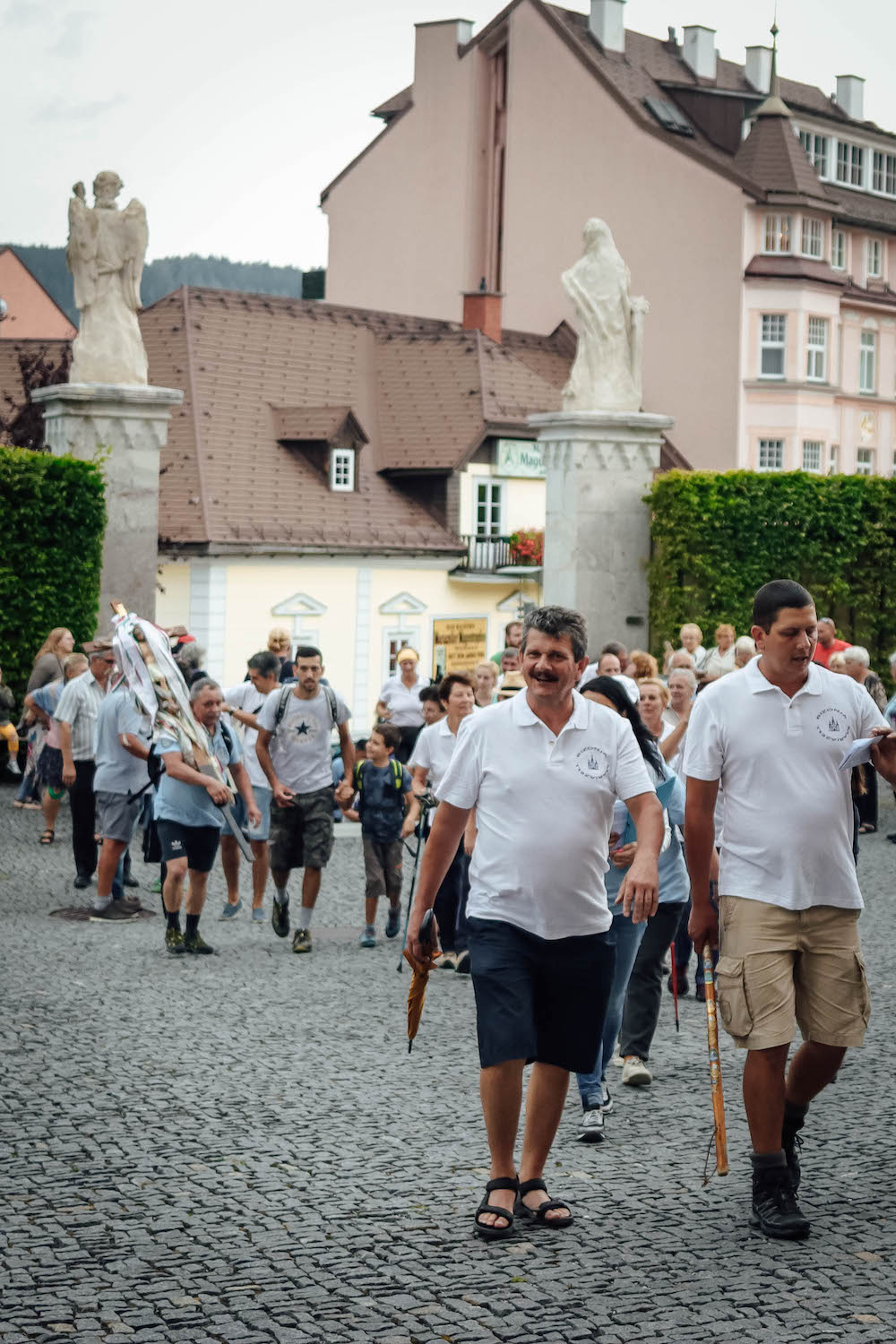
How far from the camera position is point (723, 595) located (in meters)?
23.7

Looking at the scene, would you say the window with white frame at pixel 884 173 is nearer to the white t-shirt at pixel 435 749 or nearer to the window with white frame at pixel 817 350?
the window with white frame at pixel 817 350

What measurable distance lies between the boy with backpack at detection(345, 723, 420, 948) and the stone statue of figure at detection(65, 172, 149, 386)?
30.7 feet

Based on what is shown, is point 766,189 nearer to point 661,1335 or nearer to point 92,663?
point 92,663

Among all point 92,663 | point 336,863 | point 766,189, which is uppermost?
point 766,189

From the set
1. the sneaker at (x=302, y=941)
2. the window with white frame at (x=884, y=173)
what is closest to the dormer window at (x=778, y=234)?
the window with white frame at (x=884, y=173)

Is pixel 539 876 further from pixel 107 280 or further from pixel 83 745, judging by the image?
pixel 107 280

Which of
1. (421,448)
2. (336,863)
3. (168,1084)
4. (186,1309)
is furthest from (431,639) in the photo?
(186,1309)

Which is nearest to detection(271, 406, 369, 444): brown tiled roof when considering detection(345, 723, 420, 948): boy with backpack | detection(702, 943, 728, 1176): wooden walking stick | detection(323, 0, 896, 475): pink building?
detection(323, 0, 896, 475): pink building

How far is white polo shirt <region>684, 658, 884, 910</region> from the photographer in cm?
609

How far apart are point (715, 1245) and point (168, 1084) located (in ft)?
10.1

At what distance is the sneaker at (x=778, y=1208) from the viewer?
583 cm

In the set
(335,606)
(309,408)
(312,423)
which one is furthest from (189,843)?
(309,408)

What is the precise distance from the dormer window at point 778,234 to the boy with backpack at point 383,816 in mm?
39029

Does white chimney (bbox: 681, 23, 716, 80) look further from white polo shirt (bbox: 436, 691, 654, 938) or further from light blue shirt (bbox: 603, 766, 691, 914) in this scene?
white polo shirt (bbox: 436, 691, 654, 938)
